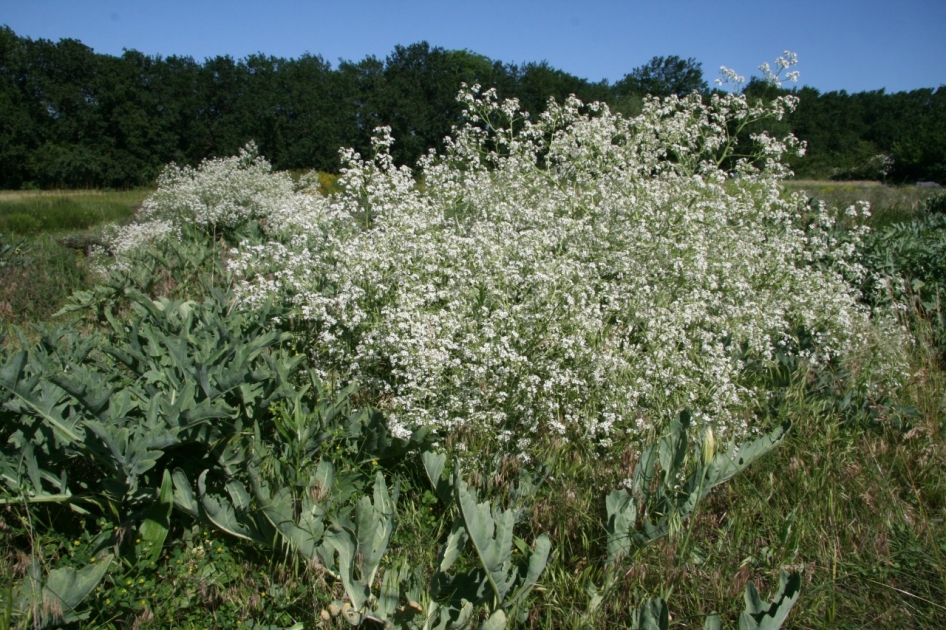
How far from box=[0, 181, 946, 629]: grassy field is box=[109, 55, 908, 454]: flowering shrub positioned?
380mm

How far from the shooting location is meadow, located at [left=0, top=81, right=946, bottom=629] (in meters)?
2.15

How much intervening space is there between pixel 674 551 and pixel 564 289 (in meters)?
1.72

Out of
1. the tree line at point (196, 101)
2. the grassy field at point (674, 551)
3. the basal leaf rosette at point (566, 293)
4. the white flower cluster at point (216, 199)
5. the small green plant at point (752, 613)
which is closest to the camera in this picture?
the small green plant at point (752, 613)

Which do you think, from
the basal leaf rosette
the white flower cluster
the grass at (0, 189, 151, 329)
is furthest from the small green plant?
the white flower cluster

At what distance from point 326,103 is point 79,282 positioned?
18334 millimetres

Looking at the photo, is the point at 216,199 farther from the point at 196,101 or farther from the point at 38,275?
the point at 196,101

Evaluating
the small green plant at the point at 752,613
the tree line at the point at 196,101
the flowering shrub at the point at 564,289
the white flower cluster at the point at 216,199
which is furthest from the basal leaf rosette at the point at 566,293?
the tree line at the point at 196,101

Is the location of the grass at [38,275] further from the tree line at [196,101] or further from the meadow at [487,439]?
the tree line at [196,101]

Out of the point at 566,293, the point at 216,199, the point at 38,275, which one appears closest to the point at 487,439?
the point at 566,293

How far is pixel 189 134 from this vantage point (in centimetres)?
2475

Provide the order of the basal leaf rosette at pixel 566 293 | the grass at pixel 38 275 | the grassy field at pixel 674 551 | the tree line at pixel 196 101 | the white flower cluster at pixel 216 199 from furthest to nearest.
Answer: the tree line at pixel 196 101
the white flower cluster at pixel 216 199
the grass at pixel 38 275
the basal leaf rosette at pixel 566 293
the grassy field at pixel 674 551

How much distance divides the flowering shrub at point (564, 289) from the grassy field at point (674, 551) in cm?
38

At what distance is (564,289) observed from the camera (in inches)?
142

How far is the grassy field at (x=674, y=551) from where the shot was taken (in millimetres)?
2137
